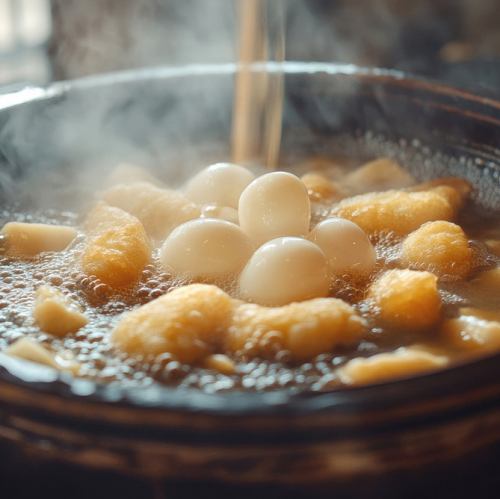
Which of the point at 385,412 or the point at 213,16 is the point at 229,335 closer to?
the point at 385,412

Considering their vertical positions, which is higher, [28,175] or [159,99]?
[159,99]

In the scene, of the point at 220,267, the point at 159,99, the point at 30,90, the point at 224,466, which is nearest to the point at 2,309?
the point at 220,267

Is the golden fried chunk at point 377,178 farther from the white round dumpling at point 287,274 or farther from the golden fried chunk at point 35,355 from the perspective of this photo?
the golden fried chunk at point 35,355

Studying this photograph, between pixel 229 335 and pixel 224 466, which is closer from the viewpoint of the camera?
pixel 224 466

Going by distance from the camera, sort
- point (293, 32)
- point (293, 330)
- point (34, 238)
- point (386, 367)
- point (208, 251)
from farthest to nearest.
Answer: point (293, 32), point (34, 238), point (208, 251), point (293, 330), point (386, 367)

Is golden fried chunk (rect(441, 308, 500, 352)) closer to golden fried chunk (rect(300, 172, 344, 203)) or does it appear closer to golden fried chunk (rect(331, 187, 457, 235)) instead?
golden fried chunk (rect(331, 187, 457, 235))

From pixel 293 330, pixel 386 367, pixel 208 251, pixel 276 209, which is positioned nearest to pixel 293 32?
pixel 276 209

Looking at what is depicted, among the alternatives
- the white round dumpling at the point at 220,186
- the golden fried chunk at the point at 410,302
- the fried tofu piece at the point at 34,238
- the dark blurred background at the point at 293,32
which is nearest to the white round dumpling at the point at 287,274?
the golden fried chunk at the point at 410,302

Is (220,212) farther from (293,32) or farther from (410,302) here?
(293,32)

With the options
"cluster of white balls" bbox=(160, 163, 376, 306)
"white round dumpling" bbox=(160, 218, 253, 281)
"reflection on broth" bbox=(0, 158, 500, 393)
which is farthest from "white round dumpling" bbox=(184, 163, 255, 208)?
"white round dumpling" bbox=(160, 218, 253, 281)
